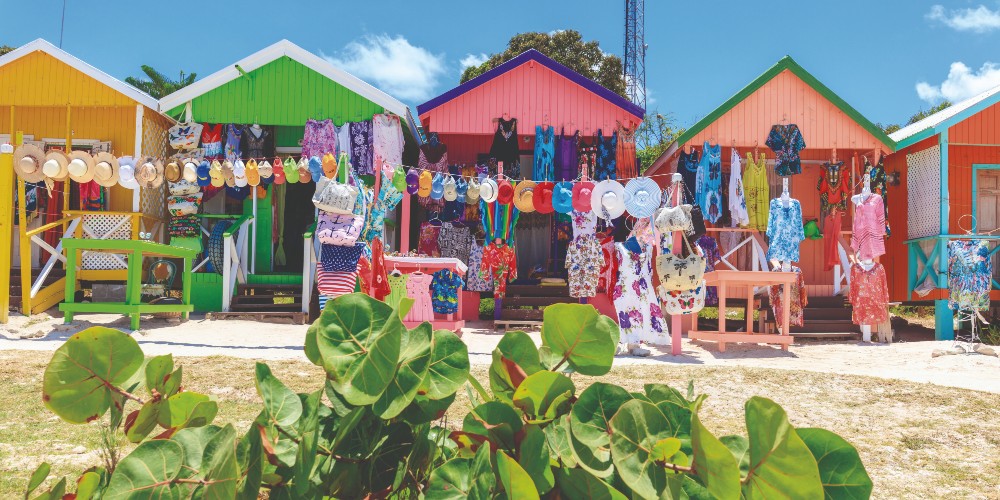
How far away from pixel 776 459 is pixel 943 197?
11.8 metres

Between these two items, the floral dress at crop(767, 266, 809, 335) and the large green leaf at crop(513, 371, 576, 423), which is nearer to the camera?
the large green leaf at crop(513, 371, 576, 423)

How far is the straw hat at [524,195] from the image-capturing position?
32.2ft

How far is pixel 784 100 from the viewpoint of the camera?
10750 millimetres

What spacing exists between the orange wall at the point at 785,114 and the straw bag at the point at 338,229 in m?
5.82

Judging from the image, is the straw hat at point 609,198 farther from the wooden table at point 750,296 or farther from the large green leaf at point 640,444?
the large green leaf at point 640,444

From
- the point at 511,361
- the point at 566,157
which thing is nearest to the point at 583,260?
the point at 566,157

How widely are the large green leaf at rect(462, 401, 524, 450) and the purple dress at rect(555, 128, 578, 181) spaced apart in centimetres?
1059

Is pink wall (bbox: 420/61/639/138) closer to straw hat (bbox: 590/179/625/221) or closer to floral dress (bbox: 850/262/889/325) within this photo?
straw hat (bbox: 590/179/625/221)

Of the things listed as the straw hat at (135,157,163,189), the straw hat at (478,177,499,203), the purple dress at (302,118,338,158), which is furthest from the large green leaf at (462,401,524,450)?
the purple dress at (302,118,338,158)

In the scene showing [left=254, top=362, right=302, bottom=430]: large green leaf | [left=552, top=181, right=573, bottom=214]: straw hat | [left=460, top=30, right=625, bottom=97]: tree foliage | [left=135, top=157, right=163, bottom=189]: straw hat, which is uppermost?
[left=460, top=30, right=625, bottom=97]: tree foliage

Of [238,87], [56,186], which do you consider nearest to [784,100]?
[238,87]

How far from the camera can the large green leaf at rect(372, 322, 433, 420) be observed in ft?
2.15

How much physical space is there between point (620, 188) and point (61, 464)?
7.18 m

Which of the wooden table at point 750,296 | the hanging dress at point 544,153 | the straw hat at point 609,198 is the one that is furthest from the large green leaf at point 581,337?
the hanging dress at point 544,153
